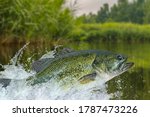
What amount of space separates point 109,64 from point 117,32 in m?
2.62

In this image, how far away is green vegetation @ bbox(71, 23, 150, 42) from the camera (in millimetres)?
4230

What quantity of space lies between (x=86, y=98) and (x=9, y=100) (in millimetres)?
273

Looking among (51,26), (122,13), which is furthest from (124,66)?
(51,26)

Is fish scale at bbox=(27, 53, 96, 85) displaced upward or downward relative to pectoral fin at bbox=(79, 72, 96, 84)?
upward

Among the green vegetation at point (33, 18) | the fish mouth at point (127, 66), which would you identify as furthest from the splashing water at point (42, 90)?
the green vegetation at point (33, 18)

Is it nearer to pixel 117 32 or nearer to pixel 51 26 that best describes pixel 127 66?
pixel 117 32

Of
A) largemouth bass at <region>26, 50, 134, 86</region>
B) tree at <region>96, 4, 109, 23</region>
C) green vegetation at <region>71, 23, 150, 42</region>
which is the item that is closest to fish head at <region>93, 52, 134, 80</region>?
largemouth bass at <region>26, 50, 134, 86</region>

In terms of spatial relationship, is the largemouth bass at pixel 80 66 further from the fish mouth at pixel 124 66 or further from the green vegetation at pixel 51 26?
the green vegetation at pixel 51 26

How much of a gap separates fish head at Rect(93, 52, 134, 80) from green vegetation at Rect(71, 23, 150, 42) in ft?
7.04

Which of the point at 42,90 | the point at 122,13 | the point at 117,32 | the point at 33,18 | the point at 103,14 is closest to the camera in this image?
the point at 42,90

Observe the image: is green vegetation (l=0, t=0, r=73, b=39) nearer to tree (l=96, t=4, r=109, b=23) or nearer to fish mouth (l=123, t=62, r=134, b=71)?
tree (l=96, t=4, r=109, b=23)

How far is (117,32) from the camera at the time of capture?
14.8 feet

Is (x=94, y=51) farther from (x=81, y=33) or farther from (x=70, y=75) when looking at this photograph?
(x=81, y=33)

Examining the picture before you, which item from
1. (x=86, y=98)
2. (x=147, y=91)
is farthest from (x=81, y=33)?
(x=86, y=98)
